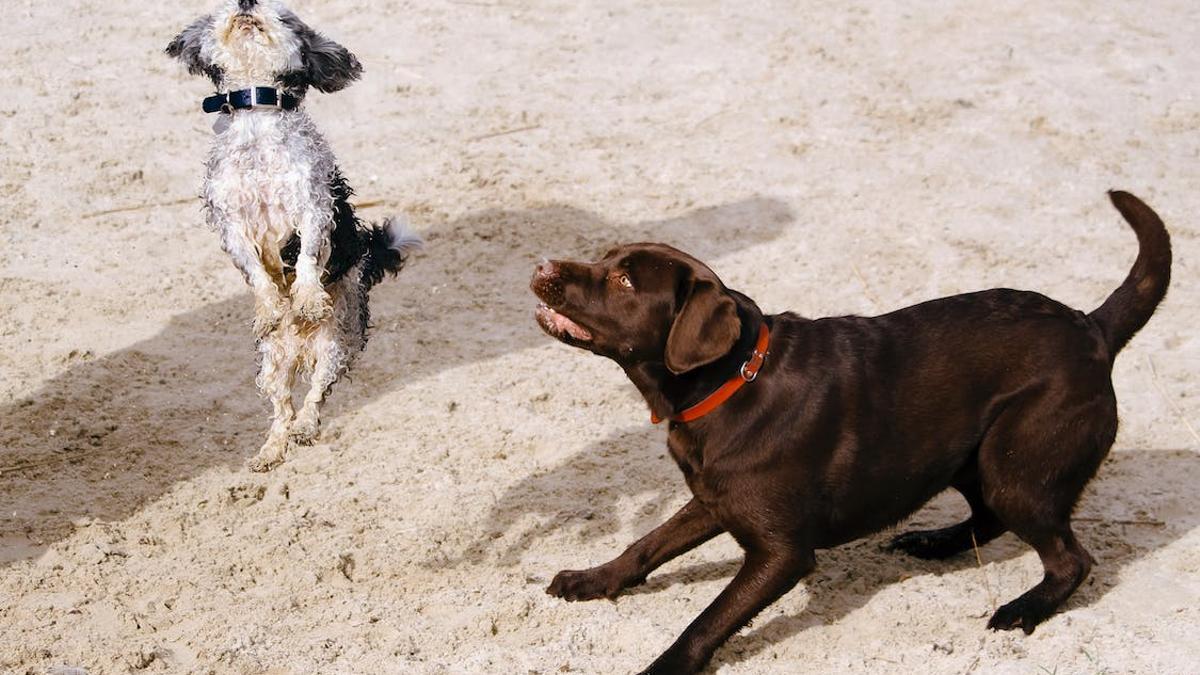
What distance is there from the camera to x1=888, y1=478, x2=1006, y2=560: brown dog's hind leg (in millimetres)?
5875

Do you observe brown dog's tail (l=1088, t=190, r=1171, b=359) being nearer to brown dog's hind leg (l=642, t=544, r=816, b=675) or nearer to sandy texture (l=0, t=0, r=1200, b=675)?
sandy texture (l=0, t=0, r=1200, b=675)

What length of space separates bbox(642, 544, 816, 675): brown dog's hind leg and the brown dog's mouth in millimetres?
993

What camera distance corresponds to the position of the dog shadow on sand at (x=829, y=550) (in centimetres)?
563

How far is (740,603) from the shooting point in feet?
16.8

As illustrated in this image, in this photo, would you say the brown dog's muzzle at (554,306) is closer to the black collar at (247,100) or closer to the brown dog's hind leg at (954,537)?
the black collar at (247,100)

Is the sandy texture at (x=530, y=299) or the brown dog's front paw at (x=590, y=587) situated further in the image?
the brown dog's front paw at (x=590, y=587)

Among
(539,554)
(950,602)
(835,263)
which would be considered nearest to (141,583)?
(539,554)

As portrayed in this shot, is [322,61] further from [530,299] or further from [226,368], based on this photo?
[530,299]

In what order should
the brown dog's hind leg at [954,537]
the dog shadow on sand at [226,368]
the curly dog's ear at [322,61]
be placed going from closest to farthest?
the curly dog's ear at [322,61] < the brown dog's hind leg at [954,537] < the dog shadow on sand at [226,368]

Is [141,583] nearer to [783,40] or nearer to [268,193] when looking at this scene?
[268,193]

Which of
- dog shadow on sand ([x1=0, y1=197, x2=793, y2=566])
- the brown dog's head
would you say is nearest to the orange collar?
the brown dog's head

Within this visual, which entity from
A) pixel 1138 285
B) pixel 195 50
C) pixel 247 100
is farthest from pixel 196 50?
pixel 1138 285

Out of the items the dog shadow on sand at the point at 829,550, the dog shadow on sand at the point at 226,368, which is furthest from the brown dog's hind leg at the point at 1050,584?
the dog shadow on sand at the point at 226,368

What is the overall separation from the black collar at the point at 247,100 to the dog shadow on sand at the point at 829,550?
6.80 feet
